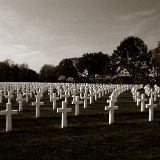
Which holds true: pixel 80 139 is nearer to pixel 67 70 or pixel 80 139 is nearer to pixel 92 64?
pixel 92 64

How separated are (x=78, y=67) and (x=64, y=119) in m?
64.6

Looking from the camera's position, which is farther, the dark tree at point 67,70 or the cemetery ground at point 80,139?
the dark tree at point 67,70

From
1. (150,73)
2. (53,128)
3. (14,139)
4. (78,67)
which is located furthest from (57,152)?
(78,67)

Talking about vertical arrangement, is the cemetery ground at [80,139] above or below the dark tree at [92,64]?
below

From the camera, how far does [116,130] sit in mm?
7258

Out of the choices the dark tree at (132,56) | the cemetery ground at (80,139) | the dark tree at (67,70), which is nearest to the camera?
the cemetery ground at (80,139)

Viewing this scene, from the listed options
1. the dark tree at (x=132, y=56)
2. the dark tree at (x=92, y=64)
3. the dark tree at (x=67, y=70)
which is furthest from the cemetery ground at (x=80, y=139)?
the dark tree at (x=67, y=70)

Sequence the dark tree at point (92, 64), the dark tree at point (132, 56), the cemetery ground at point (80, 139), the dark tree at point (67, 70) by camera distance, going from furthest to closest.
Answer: the dark tree at point (67, 70) → the dark tree at point (92, 64) → the dark tree at point (132, 56) → the cemetery ground at point (80, 139)

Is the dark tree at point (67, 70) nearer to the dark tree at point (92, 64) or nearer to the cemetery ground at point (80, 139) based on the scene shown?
the dark tree at point (92, 64)

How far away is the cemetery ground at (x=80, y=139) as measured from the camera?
202 inches

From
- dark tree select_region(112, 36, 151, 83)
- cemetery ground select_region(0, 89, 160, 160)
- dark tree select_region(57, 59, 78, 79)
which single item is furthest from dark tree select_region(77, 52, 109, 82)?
cemetery ground select_region(0, 89, 160, 160)

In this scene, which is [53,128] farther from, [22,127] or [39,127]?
[22,127]

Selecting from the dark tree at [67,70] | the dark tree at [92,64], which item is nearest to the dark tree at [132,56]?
the dark tree at [92,64]

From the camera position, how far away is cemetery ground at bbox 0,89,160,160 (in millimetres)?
5121
